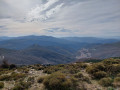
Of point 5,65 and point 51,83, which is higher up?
point 51,83

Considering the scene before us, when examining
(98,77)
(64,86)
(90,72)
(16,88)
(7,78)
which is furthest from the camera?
(7,78)

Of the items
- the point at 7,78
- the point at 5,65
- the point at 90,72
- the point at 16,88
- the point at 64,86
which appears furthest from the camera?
the point at 5,65

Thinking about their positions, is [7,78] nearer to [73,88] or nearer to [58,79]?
[58,79]

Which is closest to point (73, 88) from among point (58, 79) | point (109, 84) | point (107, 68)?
point (58, 79)

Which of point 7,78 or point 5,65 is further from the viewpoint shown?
point 5,65

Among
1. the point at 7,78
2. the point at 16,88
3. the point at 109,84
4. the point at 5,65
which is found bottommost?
the point at 5,65

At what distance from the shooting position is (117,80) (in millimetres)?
7379

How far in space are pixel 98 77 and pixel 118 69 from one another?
297cm

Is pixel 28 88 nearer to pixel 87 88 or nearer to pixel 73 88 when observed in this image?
pixel 73 88

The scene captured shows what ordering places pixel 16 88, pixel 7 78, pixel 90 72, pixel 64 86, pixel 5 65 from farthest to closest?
pixel 5 65
pixel 7 78
pixel 90 72
pixel 16 88
pixel 64 86

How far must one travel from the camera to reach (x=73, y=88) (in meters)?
→ 6.83

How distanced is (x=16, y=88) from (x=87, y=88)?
571 cm

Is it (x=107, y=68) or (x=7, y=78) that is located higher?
(x=107, y=68)

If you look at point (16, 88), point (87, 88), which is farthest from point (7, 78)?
point (87, 88)
